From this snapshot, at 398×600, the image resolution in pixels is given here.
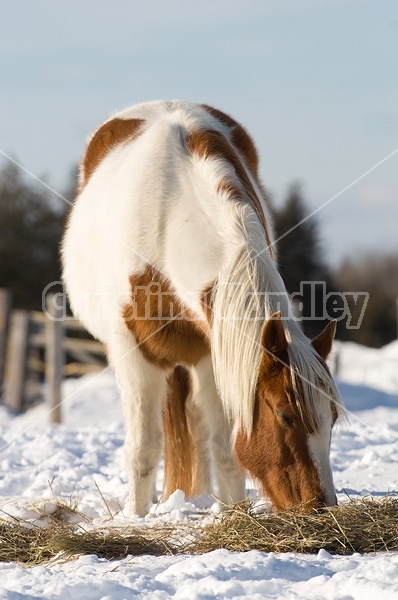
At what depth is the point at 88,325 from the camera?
17.7 ft

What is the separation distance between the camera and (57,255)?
24391 millimetres

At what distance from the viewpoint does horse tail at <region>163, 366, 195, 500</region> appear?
192 inches

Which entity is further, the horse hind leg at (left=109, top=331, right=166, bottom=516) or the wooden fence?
the wooden fence

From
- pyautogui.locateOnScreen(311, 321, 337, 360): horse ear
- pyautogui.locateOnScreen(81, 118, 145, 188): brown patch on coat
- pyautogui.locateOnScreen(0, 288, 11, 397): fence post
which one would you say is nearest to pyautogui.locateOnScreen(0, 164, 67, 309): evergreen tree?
A: pyautogui.locateOnScreen(0, 288, 11, 397): fence post

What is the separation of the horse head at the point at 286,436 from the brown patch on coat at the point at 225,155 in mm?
956

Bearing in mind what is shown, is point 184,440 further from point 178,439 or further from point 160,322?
point 160,322

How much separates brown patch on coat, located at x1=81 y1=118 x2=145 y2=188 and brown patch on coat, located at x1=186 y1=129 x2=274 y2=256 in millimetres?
600

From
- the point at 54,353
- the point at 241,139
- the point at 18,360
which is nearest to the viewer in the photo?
the point at 241,139

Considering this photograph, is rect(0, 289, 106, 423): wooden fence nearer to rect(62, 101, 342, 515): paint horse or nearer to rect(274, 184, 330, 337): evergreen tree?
rect(62, 101, 342, 515): paint horse

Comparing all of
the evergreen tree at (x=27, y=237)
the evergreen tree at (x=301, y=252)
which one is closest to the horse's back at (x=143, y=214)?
the evergreen tree at (x=27, y=237)

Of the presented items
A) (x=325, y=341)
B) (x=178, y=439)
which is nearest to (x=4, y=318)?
(x=178, y=439)

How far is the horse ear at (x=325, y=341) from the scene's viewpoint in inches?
152

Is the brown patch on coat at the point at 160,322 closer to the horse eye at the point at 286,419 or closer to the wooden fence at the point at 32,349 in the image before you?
the horse eye at the point at 286,419

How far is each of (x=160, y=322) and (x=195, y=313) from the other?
11.0 inches
